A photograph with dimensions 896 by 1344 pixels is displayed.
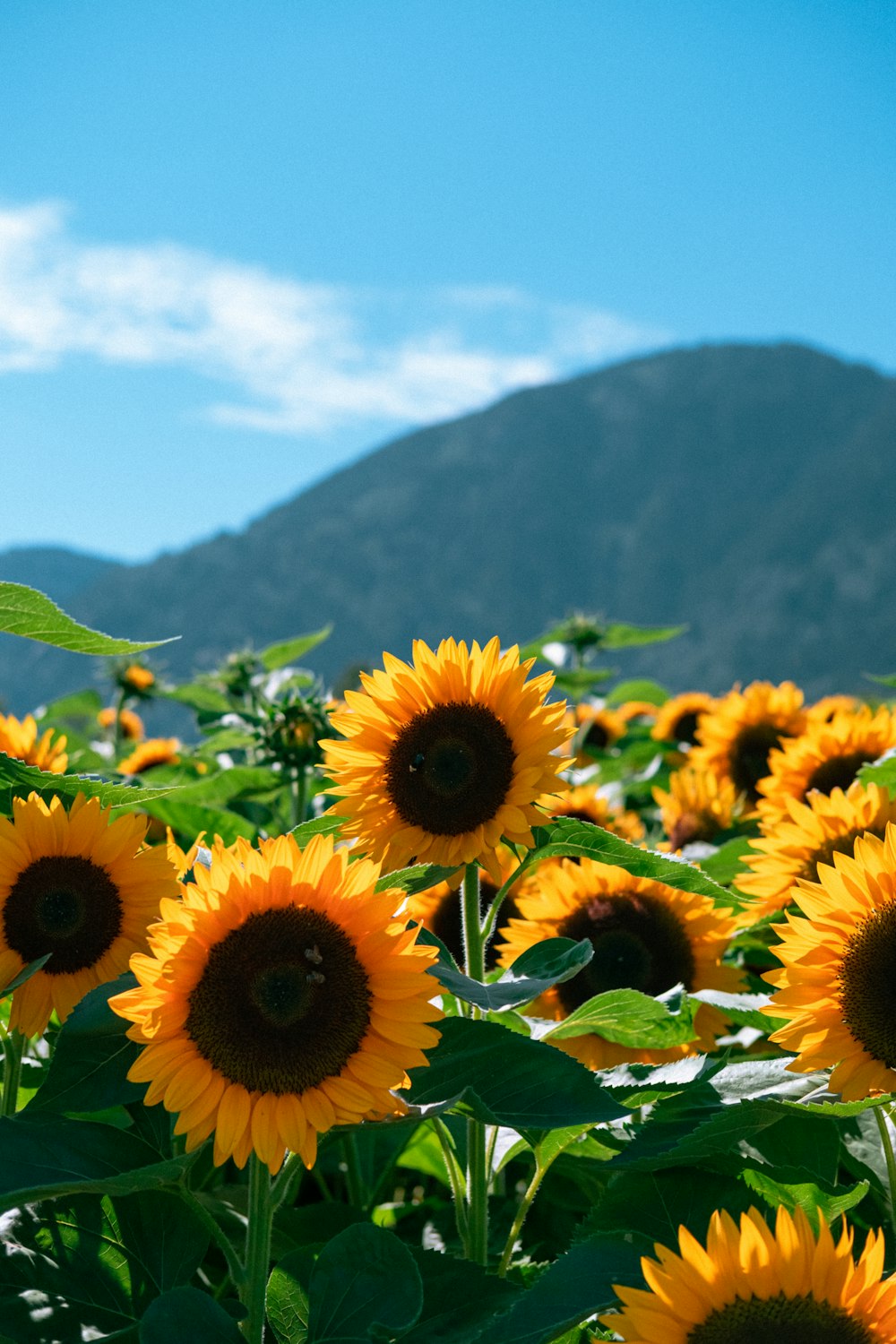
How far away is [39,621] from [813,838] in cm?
108

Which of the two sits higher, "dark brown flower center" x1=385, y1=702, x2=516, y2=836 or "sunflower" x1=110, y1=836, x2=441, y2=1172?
"dark brown flower center" x1=385, y1=702, x2=516, y2=836

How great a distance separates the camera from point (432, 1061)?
1216 mm

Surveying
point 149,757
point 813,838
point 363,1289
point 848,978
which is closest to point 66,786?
point 363,1289

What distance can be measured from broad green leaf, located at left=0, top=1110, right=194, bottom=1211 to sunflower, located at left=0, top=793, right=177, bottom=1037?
0.23 meters

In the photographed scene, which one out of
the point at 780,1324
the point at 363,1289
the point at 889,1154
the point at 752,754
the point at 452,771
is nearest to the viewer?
the point at 780,1324

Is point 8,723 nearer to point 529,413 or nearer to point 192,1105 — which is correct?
point 192,1105

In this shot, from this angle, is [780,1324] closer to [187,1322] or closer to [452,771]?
[187,1322]

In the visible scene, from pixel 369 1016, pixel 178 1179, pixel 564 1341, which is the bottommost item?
pixel 564 1341

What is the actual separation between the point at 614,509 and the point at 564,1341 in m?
146

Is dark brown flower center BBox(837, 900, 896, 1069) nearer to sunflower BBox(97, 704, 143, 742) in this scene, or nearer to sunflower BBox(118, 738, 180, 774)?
sunflower BBox(118, 738, 180, 774)

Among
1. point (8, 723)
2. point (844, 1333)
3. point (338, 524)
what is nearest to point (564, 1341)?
point (844, 1333)

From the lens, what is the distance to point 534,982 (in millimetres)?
1202

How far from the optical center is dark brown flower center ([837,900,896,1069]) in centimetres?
129

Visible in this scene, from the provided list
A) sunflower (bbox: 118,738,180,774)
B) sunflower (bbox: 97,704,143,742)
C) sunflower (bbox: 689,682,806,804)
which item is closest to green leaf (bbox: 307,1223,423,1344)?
sunflower (bbox: 689,682,806,804)
